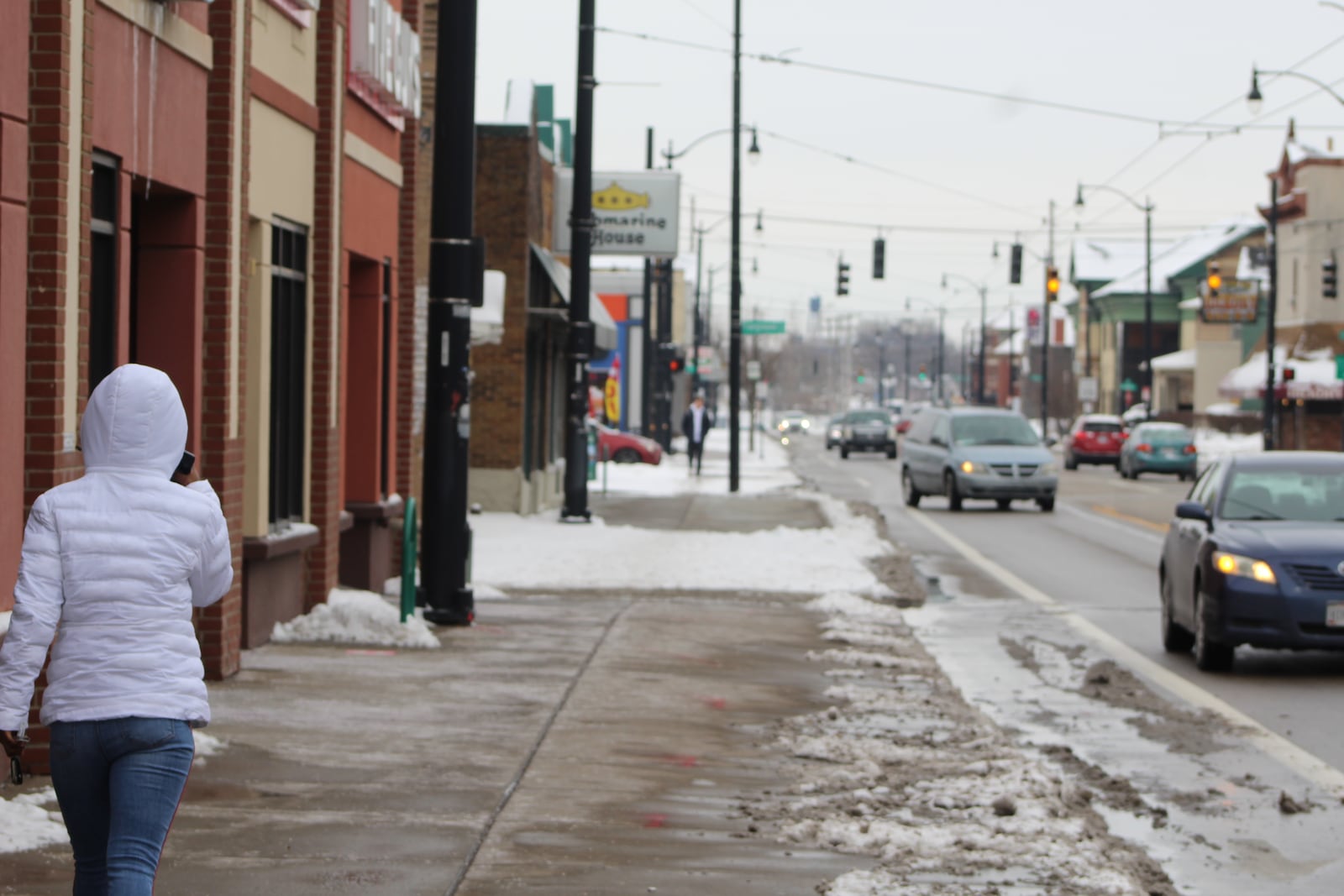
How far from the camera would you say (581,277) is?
83.6 ft

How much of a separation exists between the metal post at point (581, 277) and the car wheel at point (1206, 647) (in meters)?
12.8

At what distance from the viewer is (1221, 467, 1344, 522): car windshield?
13.5m

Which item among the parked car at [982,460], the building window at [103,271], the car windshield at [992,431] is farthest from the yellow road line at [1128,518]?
the building window at [103,271]

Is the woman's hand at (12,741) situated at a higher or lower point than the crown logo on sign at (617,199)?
lower

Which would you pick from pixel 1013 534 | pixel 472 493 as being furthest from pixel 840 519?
pixel 472 493

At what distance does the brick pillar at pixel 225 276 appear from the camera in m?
11.4

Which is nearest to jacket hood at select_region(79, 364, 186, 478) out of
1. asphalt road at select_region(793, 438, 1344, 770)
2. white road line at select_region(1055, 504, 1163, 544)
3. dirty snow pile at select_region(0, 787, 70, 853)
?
dirty snow pile at select_region(0, 787, 70, 853)

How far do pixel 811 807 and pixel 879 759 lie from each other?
1.31 m

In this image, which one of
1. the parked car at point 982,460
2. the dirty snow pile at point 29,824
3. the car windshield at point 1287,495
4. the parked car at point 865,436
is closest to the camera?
the dirty snow pile at point 29,824

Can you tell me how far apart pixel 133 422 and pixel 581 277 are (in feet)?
68.6

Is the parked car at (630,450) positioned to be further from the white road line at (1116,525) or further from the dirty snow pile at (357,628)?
the dirty snow pile at (357,628)

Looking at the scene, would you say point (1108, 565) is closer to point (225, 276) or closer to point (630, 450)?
point (225, 276)

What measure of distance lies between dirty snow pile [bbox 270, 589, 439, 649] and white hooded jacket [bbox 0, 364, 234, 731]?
26.5 ft

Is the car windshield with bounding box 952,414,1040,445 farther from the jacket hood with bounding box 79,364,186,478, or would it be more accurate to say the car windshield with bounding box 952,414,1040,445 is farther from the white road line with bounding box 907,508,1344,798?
the jacket hood with bounding box 79,364,186,478
